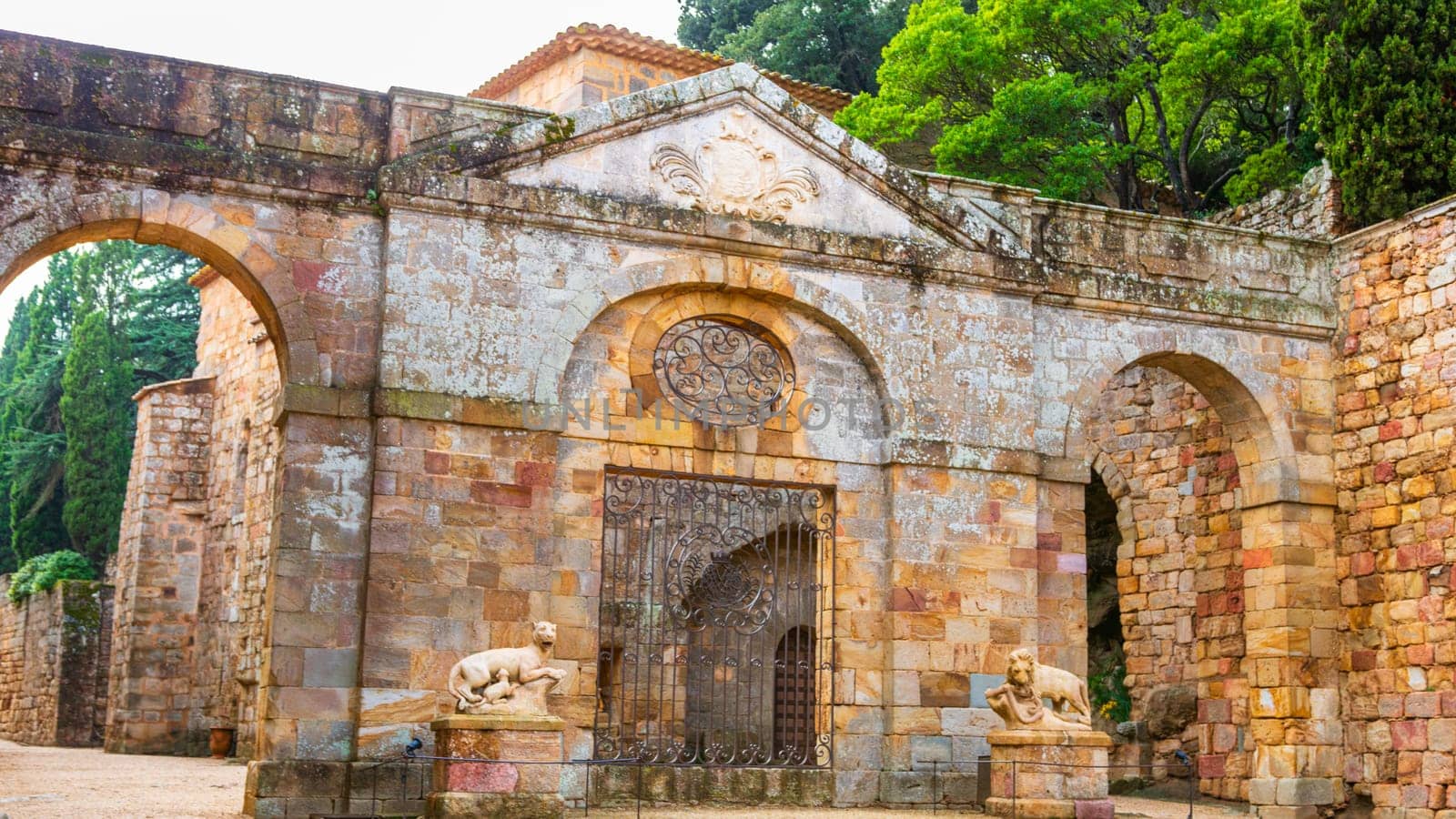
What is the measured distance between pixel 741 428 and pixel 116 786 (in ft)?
20.3

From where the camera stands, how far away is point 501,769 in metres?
9.89

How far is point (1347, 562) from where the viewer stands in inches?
560

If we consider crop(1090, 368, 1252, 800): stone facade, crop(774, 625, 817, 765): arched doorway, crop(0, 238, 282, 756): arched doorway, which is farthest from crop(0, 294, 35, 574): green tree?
crop(1090, 368, 1252, 800): stone facade

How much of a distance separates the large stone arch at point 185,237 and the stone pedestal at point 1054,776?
5.72 m

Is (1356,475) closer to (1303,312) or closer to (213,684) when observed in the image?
(1303,312)

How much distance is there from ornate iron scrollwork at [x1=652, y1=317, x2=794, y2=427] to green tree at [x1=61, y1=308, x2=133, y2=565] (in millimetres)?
18787

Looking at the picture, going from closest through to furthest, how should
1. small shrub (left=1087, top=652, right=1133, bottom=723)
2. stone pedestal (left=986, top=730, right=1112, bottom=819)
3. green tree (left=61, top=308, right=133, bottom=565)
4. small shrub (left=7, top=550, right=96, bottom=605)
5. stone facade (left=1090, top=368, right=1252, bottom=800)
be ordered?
stone pedestal (left=986, top=730, right=1112, bottom=819)
stone facade (left=1090, top=368, right=1252, bottom=800)
small shrub (left=1087, top=652, right=1133, bottom=723)
small shrub (left=7, top=550, right=96, bottom=605)
green tree (left=61, top=308, right=133, bottom=565)

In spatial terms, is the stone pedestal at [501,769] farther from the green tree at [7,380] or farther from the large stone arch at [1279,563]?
the green tree at [7,380]

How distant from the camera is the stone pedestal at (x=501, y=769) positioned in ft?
32.2

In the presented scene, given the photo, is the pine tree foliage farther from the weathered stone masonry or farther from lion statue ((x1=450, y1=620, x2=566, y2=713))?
lion statue ((x1=450, y1=620, x2=566, y2=713))

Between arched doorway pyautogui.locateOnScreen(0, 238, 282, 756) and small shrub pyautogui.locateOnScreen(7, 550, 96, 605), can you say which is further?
small shrub pyautogui.locateOnScreen(7, 550, 96, 605)

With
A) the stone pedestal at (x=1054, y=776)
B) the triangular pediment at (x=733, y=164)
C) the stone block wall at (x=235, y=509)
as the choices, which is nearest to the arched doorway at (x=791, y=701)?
the stone pedestal at (x=1054, y=776)

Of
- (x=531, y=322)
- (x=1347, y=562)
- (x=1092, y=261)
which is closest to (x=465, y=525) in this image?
(x=531, y=322)

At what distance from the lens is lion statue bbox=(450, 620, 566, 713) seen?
33.3ft
